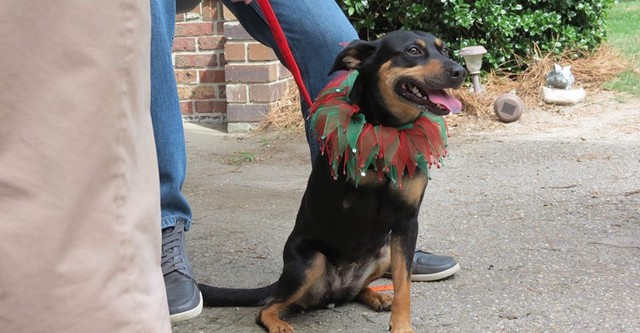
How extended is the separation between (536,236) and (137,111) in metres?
2.68

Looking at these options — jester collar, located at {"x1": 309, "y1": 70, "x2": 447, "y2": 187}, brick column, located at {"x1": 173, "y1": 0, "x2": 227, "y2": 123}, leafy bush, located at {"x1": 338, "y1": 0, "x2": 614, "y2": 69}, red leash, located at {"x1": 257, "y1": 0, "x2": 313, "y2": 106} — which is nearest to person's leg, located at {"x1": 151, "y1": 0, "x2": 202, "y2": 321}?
red leash, located at {"x1": 257, "y1": 0, "x2": 313, "y2": 106}

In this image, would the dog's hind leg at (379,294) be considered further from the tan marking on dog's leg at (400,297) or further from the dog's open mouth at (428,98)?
the dog's open mouth at (428,98)

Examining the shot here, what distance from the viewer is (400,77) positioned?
2.48 m

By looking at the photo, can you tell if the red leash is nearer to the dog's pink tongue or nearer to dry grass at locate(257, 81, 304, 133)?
the dog's pink tongue

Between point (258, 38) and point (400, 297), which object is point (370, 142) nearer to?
point (400, 297)

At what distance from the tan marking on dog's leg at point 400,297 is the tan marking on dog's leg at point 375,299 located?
0.93 ft

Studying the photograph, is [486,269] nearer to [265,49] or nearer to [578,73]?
[265,49]

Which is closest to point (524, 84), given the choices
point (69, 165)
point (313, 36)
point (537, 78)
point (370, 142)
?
point (537, 78)

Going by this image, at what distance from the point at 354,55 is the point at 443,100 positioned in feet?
1.11

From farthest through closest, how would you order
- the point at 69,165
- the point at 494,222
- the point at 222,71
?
the point at 222,71 → the point at 494,222 → the point at 69,165

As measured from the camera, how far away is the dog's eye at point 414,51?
250 centimetres

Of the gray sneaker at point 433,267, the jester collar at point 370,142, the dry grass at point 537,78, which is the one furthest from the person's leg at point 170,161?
the dry grass at point 537,78

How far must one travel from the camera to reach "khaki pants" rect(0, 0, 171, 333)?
899 mm

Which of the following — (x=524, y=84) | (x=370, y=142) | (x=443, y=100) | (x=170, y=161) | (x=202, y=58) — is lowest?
(x=524, y=84)
